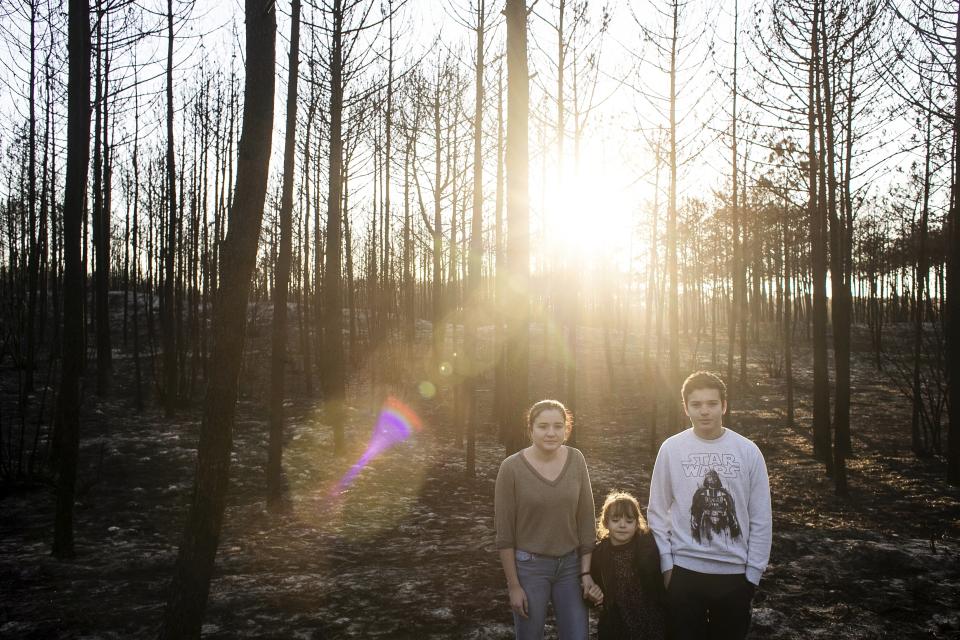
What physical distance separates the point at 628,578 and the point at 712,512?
1.67 feet

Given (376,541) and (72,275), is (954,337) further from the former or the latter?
(72,275)

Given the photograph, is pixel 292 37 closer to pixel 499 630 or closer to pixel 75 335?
pixel 75 335

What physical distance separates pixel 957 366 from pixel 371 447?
10.2m

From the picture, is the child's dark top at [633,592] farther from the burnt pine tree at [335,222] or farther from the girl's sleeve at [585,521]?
the burnt pine tree at [335,222]

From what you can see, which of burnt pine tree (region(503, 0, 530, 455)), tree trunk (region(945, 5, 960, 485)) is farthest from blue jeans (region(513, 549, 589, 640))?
tree trunk (region(945, 5, 960, 485))

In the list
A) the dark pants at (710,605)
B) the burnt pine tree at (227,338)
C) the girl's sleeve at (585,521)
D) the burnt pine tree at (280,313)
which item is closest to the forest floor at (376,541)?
the burnt pine tree at (280,313)

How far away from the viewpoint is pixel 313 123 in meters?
12.5

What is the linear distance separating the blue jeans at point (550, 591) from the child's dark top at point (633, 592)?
0.51 feet

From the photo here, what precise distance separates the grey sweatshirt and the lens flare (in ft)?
22.9

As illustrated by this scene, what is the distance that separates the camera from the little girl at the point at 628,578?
273 cm

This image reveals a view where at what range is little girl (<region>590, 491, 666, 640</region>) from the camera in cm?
273

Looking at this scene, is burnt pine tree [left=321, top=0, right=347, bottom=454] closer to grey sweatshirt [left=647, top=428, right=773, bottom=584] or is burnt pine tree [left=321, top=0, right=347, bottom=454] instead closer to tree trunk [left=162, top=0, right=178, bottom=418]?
tree trunk [left=162, top=0, right=178, bottom=418]

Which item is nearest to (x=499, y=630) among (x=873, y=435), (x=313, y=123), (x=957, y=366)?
(x=957, y=366)

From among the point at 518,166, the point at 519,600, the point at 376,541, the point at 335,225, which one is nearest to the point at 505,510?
the point at 519,600
